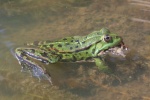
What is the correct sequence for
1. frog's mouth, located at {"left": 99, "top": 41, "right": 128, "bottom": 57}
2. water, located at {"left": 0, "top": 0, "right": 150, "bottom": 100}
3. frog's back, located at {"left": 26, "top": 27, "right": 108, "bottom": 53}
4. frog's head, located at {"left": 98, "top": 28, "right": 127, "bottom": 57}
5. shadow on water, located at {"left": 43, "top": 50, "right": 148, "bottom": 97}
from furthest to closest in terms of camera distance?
frog's mouth, located at {"left": 99, "top": 41, "right": 128, "bottom": 57}
frog's back, located at {"left": 26, "top": 27, "right": 108, "bottom": 53}
frog's head, located at {"left": 98, "top": 28, "right": 127, "bottom": 57}
shadow on water, located at {"left": 43, "top": 50, "right": 148, "bottom": 97}
water, located at {"left": 0, "top": 0, "right": 150, "bottom": 100}

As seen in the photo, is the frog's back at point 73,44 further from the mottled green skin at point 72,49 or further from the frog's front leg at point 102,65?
the frog's front leg at point 102,65

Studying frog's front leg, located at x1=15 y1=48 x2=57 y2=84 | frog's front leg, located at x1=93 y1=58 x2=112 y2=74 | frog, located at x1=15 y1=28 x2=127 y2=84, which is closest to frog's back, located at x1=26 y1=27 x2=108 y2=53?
frog, located at x1=15 y1=28 x2=127 y2=84

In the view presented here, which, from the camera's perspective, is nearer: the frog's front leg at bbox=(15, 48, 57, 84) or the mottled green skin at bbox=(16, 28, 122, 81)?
the frog's front leg at bbox=(15, 48, 57, 84)

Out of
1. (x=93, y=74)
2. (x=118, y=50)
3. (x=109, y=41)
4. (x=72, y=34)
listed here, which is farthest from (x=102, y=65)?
(x=72, y=34)

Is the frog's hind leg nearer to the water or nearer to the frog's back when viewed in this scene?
the water

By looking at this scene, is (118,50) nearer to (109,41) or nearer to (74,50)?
(109,41)

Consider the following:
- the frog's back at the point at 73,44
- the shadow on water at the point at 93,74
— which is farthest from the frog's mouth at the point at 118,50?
the frog's back at the point at 73,44

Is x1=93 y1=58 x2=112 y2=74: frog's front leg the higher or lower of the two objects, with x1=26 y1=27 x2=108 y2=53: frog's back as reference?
lower
